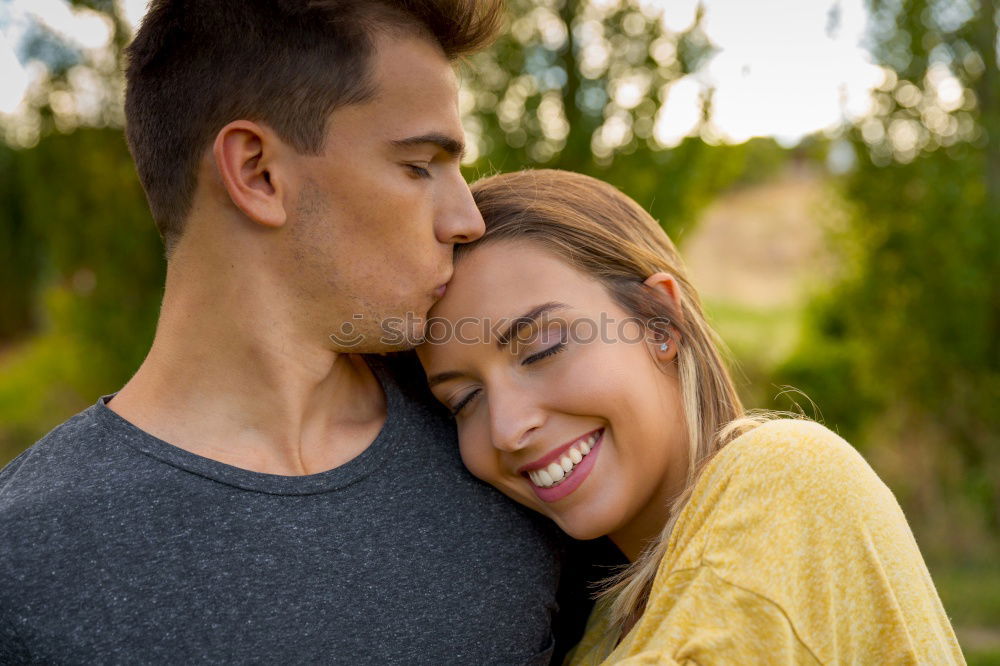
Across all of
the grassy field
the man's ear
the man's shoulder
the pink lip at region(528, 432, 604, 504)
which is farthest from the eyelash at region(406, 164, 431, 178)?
the grassy field

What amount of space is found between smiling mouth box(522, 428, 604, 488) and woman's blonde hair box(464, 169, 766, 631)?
23 cm

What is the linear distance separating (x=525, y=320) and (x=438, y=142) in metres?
0.44

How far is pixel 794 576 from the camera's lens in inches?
62.5

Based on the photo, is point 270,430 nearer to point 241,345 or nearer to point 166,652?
point 241,345

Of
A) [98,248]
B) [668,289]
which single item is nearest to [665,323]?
[668,289]

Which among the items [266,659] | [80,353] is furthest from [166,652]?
[80,353]

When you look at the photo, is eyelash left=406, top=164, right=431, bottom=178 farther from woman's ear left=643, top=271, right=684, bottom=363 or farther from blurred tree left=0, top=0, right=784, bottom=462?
blurred tree left=0, top=0, right=784, bottom=462

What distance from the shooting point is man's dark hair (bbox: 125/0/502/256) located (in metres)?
1.98

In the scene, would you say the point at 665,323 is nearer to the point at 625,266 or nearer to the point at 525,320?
the point at 625,266

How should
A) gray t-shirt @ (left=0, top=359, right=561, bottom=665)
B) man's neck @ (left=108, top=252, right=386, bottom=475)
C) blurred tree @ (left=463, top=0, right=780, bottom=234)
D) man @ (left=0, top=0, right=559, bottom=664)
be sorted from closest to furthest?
1. gray t-shirt @ (left=0, top=359, right=561, bottom=665)
2. man @ (left=0, top=0, right=559, bottom=664)
3. man's neck @ (left=108, top=252, right=386, bottom=475)
4. blurred tree @ (left=463, top=0, right=780, bottom=234)

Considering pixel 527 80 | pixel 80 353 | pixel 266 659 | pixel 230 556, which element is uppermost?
pixel 527 80

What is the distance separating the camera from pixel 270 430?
79.6 inches

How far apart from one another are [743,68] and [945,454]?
3583 mm

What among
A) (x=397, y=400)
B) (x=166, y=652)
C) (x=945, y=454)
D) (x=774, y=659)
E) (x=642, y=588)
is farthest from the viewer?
(x=945, y=454)
